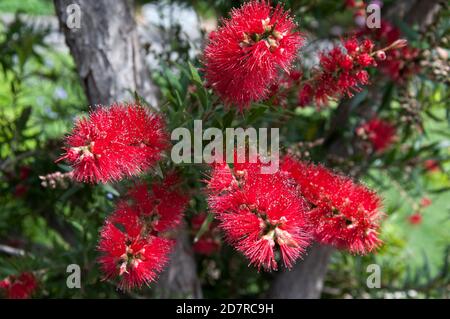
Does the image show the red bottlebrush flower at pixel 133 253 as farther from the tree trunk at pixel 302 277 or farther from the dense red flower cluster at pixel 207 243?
the tree trunk at pixel 302 277

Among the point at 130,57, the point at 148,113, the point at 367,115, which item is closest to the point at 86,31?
the point at 130,57

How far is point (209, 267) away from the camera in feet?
5.40

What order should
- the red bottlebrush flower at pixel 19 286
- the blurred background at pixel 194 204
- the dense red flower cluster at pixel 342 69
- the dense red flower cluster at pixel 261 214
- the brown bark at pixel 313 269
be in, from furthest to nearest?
the brown bark at pixel 313 269 → the blurred background at pixel 194 204 → the red bottlebrush flower at pixel 19 286 → the dense red flower cluster at pixel 342 69 → the dense red flower cluster at pixel 261 214

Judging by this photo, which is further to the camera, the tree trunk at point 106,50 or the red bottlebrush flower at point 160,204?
the tree trunk at point 106,50

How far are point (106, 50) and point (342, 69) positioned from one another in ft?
1.86

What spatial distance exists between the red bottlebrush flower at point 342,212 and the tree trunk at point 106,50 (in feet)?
1.63

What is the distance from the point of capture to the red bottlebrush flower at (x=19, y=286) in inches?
50.6

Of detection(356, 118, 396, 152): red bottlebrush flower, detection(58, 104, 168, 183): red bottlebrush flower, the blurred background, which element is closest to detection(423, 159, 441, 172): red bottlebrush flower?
the blurred background

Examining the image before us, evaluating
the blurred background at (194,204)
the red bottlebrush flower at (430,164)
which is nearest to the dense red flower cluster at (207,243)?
the blurred background at (194,204)

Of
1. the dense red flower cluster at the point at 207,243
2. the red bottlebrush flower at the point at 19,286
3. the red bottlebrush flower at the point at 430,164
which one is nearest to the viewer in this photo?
the red bottlebrush flower at the point at 19,286

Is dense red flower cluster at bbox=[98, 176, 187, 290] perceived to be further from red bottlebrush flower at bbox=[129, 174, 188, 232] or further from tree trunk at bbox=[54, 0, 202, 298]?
tree trunk at bbox=[54, 0, 202, 298]

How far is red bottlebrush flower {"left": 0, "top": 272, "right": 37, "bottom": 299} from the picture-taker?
1.28 metres

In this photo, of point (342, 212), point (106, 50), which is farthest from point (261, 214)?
point (106, 50)
